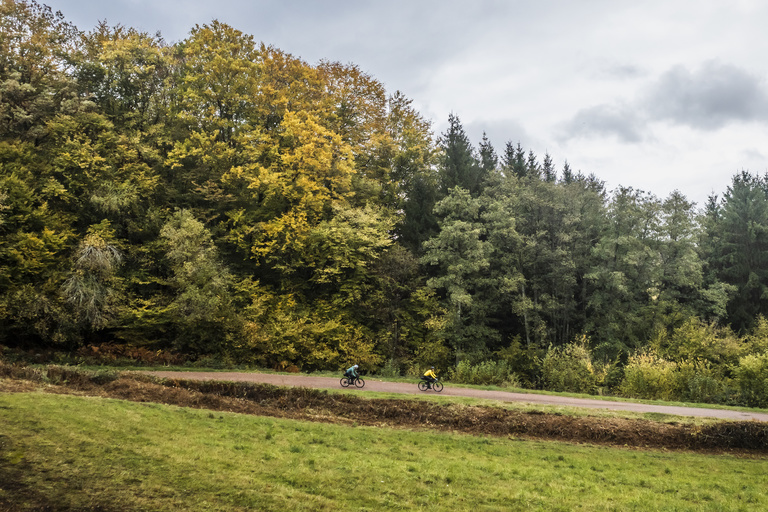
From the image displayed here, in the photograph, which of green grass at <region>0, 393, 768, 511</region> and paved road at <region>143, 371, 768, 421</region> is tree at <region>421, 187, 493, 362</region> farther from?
green grass at <region>0, 393, 768, 511</region>

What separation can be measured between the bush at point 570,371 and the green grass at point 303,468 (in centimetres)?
1531

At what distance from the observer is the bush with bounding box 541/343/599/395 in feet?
97.9

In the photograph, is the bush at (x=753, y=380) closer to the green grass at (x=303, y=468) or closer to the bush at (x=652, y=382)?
the bush at (x=652, y=382)

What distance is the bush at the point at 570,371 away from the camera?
29844 mm

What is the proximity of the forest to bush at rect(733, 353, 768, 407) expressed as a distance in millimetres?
93

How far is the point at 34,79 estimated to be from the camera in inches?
1232

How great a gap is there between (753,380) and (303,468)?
83.9 ft

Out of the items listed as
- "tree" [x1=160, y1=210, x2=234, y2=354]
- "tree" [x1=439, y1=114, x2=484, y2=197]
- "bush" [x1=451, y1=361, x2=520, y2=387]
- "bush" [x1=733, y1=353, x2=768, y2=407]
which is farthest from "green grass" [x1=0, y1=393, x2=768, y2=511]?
"tree" [x1=439, y1=114, x2=484, y2=197]

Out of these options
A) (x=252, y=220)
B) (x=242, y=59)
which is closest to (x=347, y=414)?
(x=252, y=220)

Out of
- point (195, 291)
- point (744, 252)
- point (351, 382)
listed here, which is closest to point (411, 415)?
point (351, 382)

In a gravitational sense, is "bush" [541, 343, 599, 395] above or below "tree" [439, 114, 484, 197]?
below

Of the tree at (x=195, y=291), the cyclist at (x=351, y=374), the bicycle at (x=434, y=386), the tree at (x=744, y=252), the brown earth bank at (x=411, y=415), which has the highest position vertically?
the tree at (x=744, y=252)

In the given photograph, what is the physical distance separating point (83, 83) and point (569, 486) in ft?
124

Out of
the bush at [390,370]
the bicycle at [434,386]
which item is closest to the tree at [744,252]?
the bush at [390,370]
